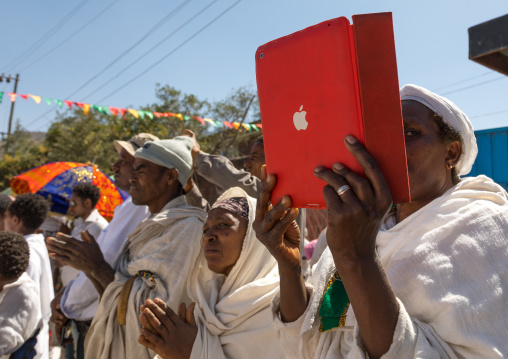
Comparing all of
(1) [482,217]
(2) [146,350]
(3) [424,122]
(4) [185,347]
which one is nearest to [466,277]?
(1) [482,217]

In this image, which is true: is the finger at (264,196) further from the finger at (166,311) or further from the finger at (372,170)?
the finger at (166,311)

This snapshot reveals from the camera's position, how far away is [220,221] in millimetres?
2723

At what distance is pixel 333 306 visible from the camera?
1624mm

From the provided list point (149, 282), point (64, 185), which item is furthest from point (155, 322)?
point (64, 185)

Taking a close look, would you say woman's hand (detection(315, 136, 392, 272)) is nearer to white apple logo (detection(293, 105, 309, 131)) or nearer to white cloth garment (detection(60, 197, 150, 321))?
white apple logo (detection(293, 105, 309, 131))

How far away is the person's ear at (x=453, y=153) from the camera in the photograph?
1690 mm

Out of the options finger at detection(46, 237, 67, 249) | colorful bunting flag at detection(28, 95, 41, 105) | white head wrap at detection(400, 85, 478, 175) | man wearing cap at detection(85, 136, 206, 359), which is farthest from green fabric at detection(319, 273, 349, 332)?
colorful bunting flag at detection(28, 95, 41, 105)

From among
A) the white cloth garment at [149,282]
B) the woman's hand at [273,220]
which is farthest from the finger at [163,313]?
the woman's hand at [273,220]

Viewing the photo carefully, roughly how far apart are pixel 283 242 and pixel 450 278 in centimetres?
64

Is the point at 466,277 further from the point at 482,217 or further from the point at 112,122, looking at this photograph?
the point at 112,122

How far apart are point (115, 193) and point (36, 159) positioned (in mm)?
17757

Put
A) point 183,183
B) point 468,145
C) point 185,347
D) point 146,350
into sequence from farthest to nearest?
point 183,183 < point 146,350 < point 185,347 < point 468,145

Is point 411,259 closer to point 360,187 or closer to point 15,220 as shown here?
point 360,187

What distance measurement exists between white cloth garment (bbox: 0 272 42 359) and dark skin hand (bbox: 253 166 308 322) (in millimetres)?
2378
